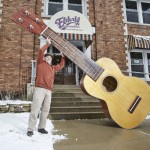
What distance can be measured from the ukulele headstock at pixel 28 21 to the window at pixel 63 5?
23.9 feet

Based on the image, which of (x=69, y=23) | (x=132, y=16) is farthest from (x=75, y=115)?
(x=132, y=16)

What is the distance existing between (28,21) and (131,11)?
9379 mm

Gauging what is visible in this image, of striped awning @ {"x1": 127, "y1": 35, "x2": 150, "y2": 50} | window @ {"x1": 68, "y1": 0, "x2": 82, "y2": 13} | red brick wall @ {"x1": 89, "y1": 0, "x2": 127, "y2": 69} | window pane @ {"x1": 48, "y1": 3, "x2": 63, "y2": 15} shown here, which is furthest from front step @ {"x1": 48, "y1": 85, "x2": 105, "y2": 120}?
window @ {"x1": 68, "y1": 0, "x2": 82, "y2": 13}

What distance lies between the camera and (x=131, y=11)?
11.9 m

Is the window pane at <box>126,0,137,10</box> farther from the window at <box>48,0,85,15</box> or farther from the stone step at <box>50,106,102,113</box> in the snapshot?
the stone step at <box>50,106,102,113</box>

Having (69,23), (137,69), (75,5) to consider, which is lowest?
(137,69)

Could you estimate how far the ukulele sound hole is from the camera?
184 inches

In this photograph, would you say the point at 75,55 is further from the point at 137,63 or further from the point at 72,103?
the point at 137,63

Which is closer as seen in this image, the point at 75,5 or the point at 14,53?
the point at 14,53

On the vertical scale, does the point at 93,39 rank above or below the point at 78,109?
above

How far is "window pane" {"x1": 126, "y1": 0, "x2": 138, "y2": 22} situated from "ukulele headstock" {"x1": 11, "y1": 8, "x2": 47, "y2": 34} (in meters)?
8.96

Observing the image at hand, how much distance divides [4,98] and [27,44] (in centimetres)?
277

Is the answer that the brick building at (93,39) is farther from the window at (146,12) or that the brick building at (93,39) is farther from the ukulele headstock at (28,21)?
the ukulele headstock at (28,21)

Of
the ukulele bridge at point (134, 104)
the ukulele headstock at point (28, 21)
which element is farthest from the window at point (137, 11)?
the ukulele headstock at point (28, 21)
